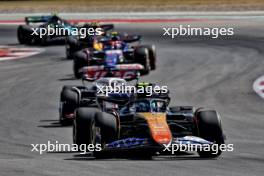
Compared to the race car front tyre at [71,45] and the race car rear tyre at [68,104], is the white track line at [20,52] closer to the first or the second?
the race car front tyre at [71,45]

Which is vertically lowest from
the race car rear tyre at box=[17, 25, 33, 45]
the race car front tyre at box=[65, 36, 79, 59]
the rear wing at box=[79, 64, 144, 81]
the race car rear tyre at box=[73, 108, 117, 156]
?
the race car rear tyre at box=[17, 25, 33, 45]

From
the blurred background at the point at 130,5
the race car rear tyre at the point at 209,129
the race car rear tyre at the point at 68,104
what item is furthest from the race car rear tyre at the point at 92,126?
the blurred background at the point at 130,5

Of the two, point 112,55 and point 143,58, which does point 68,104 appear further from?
point 143,58

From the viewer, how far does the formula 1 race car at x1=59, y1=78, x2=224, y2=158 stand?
15906mm

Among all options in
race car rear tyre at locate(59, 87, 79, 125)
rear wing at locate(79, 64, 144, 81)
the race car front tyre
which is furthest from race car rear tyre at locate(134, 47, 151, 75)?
race car rear tyre at locate(59, 87, 79, 125)

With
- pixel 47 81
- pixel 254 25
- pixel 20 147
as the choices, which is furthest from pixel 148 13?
pixel 20 147

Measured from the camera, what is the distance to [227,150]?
1700cm

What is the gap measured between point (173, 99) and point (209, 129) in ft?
29.4

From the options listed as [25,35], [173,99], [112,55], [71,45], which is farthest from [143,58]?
[25,35]

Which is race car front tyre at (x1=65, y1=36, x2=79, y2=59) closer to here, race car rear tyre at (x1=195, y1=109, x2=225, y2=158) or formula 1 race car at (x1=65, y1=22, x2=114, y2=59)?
formula 1 race car at (x1=65, y1=22, x2=114, y2=59)

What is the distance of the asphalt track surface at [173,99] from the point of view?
42.9 feet

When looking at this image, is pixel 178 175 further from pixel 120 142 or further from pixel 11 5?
pixel 11 5

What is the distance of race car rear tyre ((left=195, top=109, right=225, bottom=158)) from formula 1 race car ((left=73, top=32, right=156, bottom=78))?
13.0 metres

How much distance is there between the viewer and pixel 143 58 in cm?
3056
